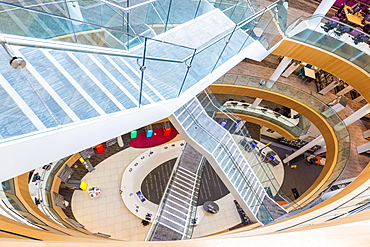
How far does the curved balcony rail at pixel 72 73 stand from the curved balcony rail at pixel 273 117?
8.18 m

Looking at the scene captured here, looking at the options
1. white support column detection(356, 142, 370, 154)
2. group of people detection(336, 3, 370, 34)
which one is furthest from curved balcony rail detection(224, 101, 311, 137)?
group of people detection(336, 3, 370, 34)

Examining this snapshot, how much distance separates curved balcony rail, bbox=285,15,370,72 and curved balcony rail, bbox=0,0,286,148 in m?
5.23

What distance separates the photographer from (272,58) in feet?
46.9

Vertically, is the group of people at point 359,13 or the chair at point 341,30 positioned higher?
the group of people at point 359,13

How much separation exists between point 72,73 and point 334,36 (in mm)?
9920

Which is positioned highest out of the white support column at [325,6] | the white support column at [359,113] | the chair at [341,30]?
the white support column at [325,6]

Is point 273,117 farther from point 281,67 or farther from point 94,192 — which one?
point 94,192

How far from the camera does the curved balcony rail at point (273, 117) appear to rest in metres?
13.2

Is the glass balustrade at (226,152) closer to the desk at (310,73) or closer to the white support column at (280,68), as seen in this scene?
the white support column at (280,68)

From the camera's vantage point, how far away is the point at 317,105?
433 inches

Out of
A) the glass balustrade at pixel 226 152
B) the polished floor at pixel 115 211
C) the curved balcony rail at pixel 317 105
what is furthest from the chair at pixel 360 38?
the polished floor at pixel 115 211

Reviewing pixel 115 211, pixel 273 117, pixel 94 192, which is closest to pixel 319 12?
pixel 273 117

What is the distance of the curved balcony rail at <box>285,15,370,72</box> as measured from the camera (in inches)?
344

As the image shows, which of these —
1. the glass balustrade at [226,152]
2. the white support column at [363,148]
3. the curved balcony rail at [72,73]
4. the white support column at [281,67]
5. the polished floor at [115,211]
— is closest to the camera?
the curved balcony rail at [72,73]
